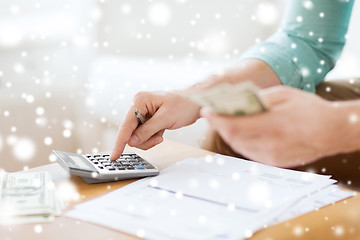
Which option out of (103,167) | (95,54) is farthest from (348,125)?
(95,54)

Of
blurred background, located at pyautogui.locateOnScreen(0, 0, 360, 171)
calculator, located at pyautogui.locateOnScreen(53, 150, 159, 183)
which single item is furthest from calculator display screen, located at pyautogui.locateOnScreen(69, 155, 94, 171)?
blurred background, located at pyautogui.locateOnScreen(0, 0, 360, 171)

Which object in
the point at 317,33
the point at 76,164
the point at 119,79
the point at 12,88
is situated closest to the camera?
the point at 76,164

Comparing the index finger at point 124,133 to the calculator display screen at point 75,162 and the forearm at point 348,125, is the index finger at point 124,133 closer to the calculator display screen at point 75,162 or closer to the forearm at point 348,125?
the calculator display screen at point 75,162

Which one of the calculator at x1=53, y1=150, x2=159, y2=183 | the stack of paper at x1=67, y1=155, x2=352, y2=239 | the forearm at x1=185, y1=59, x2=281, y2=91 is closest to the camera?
the stack of paper at x1=67, y1=155, x2=352, y2=239

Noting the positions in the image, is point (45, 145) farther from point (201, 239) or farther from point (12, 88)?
point (201, 239)

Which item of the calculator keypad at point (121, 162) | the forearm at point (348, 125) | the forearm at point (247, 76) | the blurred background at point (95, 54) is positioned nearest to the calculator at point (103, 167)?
the calculator keypad at point (121, 162)

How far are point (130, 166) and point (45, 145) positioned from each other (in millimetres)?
1284

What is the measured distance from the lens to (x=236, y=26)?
76.2 inches

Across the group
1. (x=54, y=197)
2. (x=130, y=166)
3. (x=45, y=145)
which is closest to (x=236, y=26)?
(x=45, y=145)

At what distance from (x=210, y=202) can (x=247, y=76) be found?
47cm

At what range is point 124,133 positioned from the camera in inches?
31.6

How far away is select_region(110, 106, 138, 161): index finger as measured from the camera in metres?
0.79

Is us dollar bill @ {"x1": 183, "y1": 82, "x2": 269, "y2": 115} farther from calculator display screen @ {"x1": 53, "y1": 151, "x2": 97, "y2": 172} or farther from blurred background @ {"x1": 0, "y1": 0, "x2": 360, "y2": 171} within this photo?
blurred background @ {"x1": 0, "y1": 0, "x2": 360, "y2": 171}

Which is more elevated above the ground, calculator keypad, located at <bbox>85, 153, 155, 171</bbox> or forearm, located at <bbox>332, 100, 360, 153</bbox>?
forearm, located at <bbox>332, 100, 360, 153</bbox>
